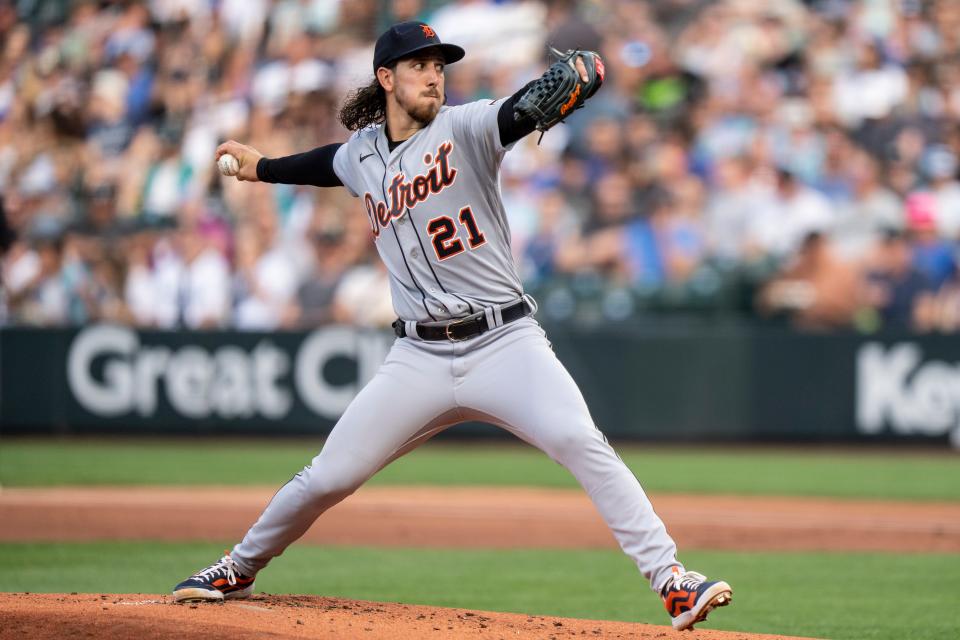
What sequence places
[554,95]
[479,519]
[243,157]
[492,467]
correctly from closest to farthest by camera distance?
[554,95], [243,157], [479,519], [492,467]

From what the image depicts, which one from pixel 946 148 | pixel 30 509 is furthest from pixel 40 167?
pixel 946 148

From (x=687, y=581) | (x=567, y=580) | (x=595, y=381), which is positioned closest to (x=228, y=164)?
(x=687, y=581)

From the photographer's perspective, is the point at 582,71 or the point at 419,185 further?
the point at 419,185

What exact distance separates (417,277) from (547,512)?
5148mm

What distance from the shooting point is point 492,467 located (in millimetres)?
12305

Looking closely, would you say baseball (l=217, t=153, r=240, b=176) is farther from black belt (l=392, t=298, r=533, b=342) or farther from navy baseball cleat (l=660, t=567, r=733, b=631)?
navy baseball cleat (l=660, t=567, r=733, b=631)

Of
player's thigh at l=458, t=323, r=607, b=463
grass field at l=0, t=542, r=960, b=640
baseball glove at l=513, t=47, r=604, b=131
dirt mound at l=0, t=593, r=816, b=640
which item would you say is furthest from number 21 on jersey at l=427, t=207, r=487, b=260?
grass field at l=0, t=542, r=960, b=640

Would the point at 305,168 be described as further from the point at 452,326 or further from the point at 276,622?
the point at 276,622

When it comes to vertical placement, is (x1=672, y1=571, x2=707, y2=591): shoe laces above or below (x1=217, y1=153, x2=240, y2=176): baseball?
below

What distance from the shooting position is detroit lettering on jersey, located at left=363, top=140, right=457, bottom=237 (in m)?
A: 4.49

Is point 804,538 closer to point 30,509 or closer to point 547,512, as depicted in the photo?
point 547,512

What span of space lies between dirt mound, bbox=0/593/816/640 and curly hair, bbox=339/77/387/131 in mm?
1825

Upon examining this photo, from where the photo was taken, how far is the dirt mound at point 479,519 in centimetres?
820

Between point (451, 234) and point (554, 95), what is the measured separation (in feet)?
2.09
